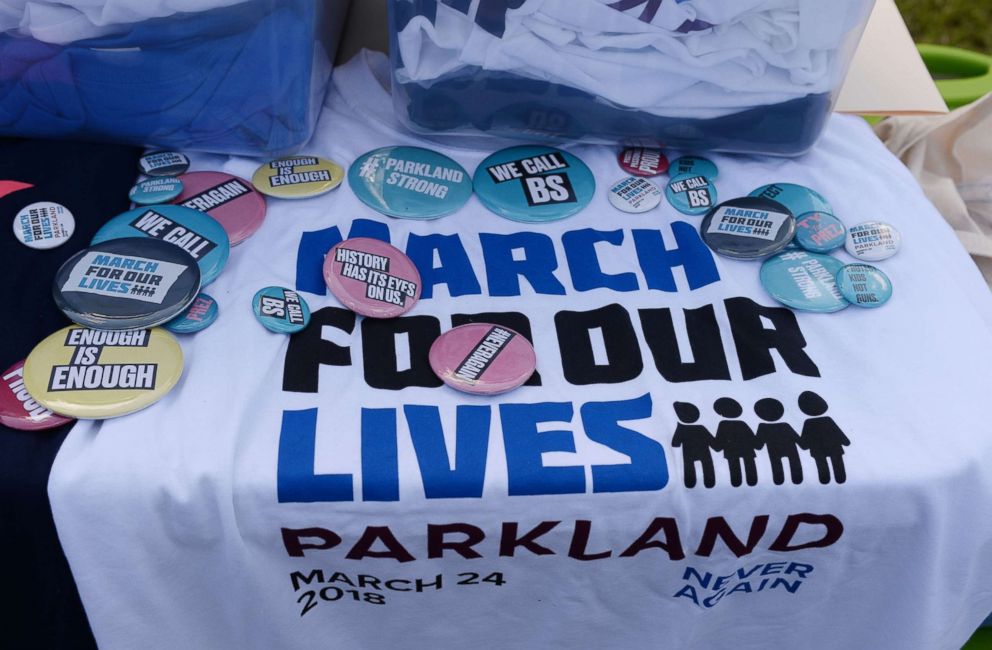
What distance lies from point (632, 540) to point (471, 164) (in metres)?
0.52

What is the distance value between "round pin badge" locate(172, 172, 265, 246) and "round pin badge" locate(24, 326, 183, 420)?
0.18 meters

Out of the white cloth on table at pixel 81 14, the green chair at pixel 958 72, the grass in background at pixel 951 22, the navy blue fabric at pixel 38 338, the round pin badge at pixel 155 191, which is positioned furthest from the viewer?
the grass in background at pixel 951 22

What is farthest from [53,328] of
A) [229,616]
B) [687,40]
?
[687,40]

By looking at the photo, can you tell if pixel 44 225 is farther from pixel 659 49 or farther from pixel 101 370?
pixel 659 49

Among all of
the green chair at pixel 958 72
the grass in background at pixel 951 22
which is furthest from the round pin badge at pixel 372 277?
the grass in background at pixel 951 22

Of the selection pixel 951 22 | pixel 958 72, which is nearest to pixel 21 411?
pixel 958 72

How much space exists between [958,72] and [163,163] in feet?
4.89

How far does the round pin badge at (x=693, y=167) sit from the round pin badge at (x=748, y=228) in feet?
0.21

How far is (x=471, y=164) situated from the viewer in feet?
3.82

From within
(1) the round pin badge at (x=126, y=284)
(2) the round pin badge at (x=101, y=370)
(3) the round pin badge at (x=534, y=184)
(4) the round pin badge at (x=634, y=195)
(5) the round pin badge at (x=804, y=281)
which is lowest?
(2) the round pin badge at (x=101, y=370)

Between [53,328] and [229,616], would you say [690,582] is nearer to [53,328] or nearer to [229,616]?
[229,616]

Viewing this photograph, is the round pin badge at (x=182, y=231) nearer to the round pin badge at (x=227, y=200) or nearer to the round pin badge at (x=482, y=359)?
the round pin badge at (x=227, y=200)

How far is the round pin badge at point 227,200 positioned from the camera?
3.42 ft

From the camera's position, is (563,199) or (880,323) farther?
(563,199)
